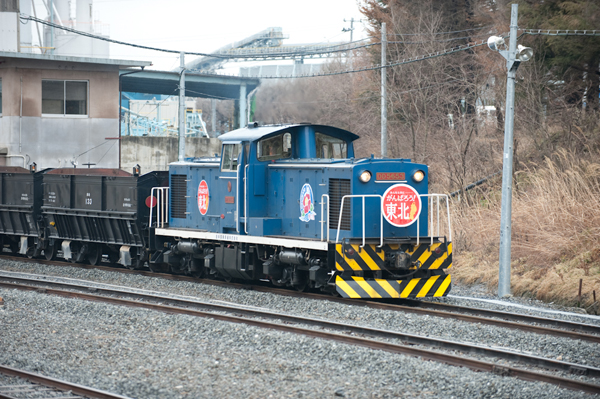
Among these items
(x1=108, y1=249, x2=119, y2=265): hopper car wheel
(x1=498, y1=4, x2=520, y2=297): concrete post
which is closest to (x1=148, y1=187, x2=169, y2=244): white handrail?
(x1=108, y1=249, x2=119, y2=265): hopper car wheel

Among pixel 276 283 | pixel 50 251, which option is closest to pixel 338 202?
pixel 276 283

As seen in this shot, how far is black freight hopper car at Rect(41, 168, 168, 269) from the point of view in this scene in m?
14.3

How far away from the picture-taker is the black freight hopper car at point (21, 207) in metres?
16.7

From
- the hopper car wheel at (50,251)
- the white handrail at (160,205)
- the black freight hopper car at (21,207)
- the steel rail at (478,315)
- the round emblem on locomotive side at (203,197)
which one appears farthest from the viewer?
the black freight hopper car at (21,207)

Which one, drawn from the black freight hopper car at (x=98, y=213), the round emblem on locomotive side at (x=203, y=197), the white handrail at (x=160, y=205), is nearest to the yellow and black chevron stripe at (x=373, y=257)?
the round emblem on locomotive side at (x=203, y=197)

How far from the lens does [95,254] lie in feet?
52.0

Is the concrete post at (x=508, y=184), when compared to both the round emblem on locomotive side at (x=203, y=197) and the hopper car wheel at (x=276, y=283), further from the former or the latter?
the round emblem on locomotive side at (x=203, y=197)

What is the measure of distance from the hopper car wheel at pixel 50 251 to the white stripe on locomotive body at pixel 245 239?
4532 millimetres

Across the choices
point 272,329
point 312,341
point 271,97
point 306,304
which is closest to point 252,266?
point 306,304

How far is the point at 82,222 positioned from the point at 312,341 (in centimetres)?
970

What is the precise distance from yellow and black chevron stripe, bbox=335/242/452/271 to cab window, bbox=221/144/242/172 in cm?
278

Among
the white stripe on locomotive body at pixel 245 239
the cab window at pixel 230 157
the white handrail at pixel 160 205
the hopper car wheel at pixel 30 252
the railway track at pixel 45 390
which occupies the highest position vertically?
the cab window at pixel 230 157

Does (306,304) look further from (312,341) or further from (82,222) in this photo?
(82,222)

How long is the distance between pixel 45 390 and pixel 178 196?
312 inches
